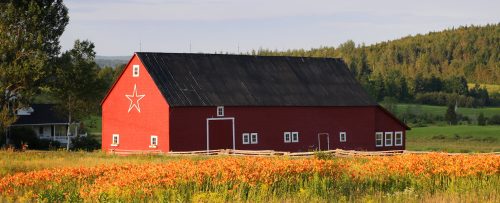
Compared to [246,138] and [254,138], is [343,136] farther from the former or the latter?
[246,138]

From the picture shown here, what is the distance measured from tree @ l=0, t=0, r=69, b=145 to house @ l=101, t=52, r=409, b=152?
532 cm

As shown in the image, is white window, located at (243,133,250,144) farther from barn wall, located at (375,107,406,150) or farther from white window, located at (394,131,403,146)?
white window, located at (394,131,403,146)

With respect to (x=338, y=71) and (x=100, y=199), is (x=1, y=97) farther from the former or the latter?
(x=100, y=199)

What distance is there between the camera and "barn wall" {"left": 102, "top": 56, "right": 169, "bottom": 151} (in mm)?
51781

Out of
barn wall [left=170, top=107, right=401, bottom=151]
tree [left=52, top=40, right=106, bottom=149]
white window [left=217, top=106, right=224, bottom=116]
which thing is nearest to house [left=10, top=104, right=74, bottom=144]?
tree [left=52, top=40, right=106, bottom=149]

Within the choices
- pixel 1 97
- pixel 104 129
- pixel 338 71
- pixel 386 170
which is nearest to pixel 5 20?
pixel 1 97

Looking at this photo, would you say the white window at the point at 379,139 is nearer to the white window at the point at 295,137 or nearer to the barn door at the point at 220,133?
the white window at the point at 295,137

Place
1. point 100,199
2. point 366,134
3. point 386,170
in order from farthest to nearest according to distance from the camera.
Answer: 1. point 366,134
2. point 386,170
3. point 100,199

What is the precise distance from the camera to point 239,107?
5466 centimetres

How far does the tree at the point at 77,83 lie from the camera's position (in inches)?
2376

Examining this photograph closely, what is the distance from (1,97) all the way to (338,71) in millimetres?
23939

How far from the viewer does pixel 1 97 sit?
57406 millimetres

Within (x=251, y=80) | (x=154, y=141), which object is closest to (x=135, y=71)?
(x=154, y=141)

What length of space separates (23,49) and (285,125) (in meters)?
18.2
